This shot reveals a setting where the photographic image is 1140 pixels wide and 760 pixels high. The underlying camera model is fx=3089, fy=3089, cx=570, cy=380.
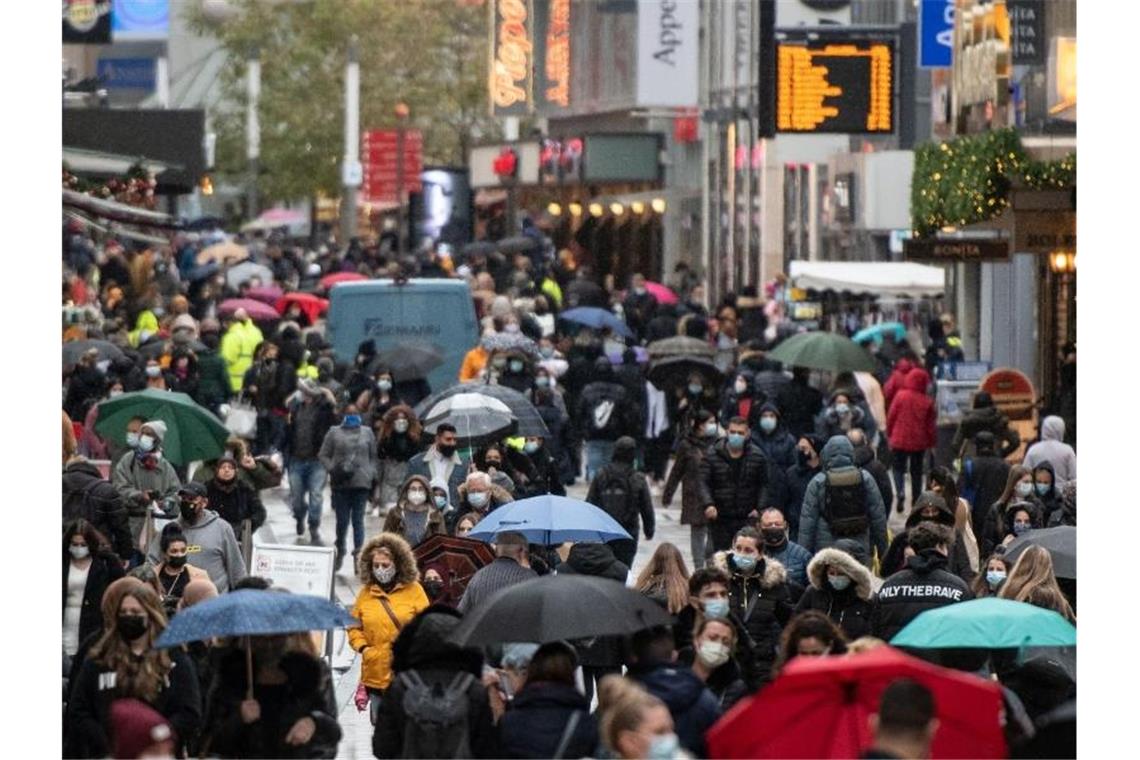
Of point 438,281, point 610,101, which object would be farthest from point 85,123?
point 610,101

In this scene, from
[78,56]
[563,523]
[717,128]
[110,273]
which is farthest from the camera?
[78,56]

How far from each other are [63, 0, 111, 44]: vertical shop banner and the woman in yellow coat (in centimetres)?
2663

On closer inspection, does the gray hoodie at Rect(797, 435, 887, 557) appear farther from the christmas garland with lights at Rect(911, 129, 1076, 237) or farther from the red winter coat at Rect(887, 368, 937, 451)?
the red winter coat at Rect(887, 368, 937, 451)

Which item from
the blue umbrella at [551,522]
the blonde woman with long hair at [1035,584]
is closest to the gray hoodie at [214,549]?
the blue umbrella at [551,522]

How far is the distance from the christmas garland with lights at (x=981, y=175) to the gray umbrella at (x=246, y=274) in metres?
20.7

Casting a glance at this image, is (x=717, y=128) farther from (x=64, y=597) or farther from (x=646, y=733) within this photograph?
(x=646, y=733)

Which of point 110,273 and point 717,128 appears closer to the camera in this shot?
point 110,273

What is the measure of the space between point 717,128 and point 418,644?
169 ft

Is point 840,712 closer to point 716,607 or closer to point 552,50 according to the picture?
point 716,607

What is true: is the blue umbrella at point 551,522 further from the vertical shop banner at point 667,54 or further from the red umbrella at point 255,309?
the vertical shop banner at point 667,54

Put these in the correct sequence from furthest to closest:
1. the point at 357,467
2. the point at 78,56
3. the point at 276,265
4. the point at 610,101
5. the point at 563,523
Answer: the point at 78,56 < the point at 610,101 < the point at 276,265 < the point at 357,467 < the point at 563,523

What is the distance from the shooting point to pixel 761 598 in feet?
48.7

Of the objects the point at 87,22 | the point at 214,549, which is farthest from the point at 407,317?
the point at 214,549

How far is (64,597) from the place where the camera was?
15.4 m
